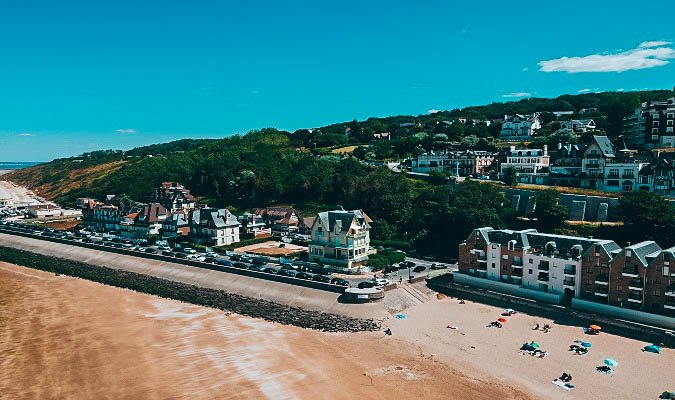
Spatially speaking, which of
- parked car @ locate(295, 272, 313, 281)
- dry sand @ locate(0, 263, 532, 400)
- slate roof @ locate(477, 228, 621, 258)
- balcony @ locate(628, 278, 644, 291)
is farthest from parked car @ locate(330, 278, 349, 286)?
balcony @ locate(628, 278, 644, 291)

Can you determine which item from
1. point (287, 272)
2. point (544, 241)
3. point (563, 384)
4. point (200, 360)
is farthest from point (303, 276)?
point (563, 384)

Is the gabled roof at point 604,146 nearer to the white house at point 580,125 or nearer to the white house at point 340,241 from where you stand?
the white house at point 580,125

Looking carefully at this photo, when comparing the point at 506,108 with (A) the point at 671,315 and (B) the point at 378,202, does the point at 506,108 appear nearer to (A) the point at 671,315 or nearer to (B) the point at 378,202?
(B) the point at 378,202

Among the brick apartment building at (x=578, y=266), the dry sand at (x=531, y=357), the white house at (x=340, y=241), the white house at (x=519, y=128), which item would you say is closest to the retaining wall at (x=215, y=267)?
the white house at (x=340, y=241)

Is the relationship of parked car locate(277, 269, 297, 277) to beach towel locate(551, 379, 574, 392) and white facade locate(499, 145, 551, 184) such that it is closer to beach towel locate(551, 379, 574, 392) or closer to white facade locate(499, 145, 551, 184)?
beach towel locate(551, 379, 574, 392)

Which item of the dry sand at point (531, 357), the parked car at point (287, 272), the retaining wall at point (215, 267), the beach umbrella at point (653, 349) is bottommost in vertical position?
the dry sand at point (531, 357)

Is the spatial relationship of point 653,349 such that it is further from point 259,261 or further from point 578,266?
point 259,261

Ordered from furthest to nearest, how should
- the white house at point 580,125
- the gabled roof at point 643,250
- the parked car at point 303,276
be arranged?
the white house at point 580,125
the parked car at point 303,276
the gabled roof at point 643,250
